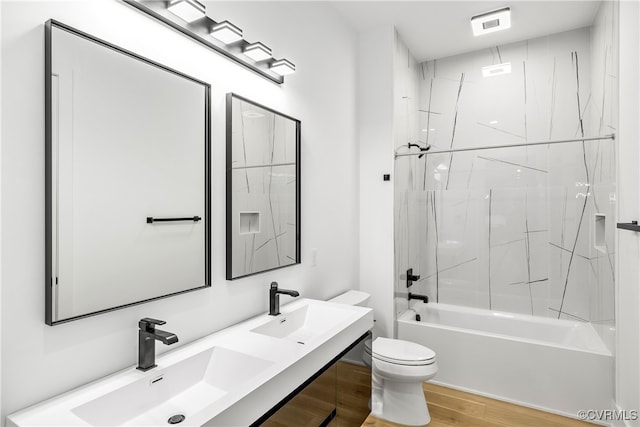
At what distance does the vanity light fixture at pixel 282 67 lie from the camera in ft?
6.19

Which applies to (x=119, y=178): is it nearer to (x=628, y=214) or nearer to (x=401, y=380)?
(x=401, y=380)

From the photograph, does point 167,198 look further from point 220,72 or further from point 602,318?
point 602,318

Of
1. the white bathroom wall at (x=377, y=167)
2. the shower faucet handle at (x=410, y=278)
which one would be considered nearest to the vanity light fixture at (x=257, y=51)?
the white bathroom wall at (x=377, y=167)

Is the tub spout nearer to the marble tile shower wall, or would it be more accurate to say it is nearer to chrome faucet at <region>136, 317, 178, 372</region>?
the marble tile shower wall

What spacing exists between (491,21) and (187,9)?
2.38 metres

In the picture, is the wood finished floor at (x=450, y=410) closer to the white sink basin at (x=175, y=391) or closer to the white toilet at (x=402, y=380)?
the white toilet at (x=402, y=380)

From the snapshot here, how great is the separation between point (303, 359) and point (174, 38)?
137 cm

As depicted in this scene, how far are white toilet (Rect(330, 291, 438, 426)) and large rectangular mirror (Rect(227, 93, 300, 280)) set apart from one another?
867 mm

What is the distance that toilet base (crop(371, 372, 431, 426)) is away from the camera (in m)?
2.26

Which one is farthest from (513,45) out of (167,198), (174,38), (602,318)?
(167,198)

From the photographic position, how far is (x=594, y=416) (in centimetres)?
228

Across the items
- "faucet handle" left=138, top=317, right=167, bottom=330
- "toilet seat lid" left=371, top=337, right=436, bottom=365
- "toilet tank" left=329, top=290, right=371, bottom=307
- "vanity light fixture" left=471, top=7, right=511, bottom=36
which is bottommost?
"toilet seat lid" left=371, top=337, right=436, bottom=365

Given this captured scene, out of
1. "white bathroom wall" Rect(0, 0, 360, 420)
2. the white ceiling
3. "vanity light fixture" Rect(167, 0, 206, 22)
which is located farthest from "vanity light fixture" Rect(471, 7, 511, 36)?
"vanity light fixture" Rect(167, 0, 206, 22)

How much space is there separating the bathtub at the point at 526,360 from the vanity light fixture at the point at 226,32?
2399 mm
